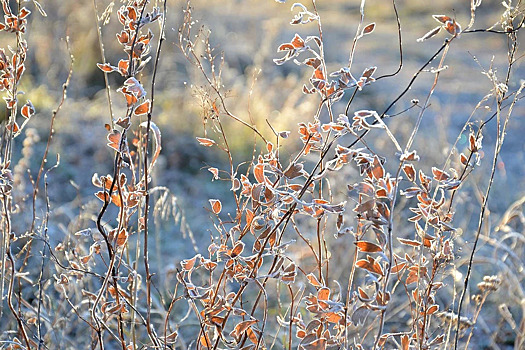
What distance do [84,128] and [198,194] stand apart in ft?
3.17

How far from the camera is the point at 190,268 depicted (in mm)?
1302

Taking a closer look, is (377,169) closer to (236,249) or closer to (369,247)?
(369,247)

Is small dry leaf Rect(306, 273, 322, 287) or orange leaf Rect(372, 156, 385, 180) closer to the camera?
orange leaf Rect(372, 156, 385, 180)

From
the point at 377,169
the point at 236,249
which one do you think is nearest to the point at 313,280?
the point at 236,249

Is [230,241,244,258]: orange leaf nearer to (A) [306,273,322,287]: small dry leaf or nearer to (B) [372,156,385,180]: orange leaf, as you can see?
(A) [306,273,322,287]: small dry leaf

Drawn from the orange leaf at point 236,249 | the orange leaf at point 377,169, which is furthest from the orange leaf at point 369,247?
the orange leaf at point 236,249

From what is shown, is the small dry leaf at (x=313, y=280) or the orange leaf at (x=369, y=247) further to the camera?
the small dry leaf at (x=313, y=280)

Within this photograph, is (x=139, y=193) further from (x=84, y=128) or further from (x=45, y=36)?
(x=45, y=36)

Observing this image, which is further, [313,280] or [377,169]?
[313,280]

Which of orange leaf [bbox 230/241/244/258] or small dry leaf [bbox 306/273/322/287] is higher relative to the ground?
orange leaf [bbox 230/241/244/258]

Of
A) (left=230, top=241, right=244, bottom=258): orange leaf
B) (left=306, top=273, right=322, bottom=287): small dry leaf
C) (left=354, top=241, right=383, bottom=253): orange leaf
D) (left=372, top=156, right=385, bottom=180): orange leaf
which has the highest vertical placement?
(left=372, top=156, right=385, bottom=180): orange leaf

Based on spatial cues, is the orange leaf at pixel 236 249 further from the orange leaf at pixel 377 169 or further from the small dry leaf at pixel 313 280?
the orange leaf at pixel 377 169

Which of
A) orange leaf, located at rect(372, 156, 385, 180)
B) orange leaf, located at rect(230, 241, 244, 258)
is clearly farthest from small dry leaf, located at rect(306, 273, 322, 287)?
orange leaf, located at rect(372, 156, 385, 180)

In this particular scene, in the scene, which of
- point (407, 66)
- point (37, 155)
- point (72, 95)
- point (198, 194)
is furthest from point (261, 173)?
point (407, 66)
